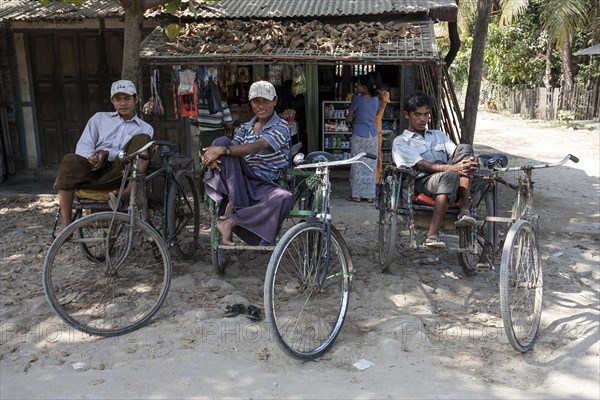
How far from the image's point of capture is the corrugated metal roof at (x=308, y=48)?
6312 mm

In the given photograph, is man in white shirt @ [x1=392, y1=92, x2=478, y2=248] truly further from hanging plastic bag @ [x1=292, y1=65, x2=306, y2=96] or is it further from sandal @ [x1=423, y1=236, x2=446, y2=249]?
hanging plastic bag @ [x1=292, y1=65, x2=306, y2=96]

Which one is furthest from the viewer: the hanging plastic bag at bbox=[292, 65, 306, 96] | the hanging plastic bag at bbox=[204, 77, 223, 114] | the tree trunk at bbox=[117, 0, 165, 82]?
the hanging plastic bag at bbox=[292, 65, 306, 96]

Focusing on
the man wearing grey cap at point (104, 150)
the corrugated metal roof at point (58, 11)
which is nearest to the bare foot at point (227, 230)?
the man wearing grey cap at point (104, 150)

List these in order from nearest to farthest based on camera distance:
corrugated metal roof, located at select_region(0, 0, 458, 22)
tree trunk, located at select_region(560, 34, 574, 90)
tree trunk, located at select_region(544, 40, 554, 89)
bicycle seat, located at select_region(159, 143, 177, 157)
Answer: bicycle seat, located at select_region(159, 143, 177, 157), corrugated metal roof, located at select_region(0, 0, 458, 22), tree trunk, located at select_region(560, 34, 574, 90), tree trunk, located at select_region(544, 40, 554, 89)

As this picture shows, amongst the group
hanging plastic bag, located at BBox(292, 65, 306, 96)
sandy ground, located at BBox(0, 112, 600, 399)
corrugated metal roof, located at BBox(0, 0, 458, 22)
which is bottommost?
sandy ground, located at BBox(0, 112, 600, 399)

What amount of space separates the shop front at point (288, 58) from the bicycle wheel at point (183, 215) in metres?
1.31

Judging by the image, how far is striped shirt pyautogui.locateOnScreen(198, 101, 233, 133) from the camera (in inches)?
290

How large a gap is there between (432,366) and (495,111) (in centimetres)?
2393

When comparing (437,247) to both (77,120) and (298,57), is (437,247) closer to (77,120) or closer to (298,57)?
(298,57)

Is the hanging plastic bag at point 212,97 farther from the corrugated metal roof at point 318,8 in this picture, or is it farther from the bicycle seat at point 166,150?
the bicycle seat at point 166,150

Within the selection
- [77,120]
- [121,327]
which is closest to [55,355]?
[121,327]

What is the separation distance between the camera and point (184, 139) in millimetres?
8766

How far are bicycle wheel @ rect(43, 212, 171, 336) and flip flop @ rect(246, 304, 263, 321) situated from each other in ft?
1.90

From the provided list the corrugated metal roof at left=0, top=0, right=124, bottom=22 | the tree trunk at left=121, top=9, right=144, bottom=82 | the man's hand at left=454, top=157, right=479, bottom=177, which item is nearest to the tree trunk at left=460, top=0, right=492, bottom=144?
the man's hand at left=454, top=157, right=479, bottom=177
